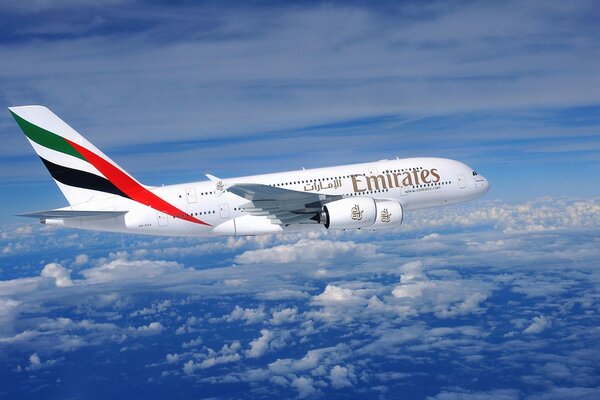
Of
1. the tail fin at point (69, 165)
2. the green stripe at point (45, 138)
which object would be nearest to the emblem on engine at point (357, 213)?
the tail fin at point (69, 165)

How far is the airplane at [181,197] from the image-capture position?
1265 inches

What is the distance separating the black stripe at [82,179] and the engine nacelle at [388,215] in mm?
17057

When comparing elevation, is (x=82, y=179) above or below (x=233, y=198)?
above

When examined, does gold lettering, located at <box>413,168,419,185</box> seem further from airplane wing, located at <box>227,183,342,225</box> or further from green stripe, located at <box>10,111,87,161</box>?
green stripe, located at <box>10,111,87,161</box>

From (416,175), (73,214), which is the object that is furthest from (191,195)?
(416,175)

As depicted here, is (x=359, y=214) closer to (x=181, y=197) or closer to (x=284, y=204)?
(x=284, y=204)

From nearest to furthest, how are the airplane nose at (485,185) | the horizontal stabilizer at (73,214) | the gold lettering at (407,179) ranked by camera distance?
the horizontal stabilizer at (73,214) < the gold lettering at (407,179) < the airplane nose at (485,185)

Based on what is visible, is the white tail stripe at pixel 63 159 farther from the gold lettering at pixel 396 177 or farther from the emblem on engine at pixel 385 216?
the gold lettering at pixel 396 177

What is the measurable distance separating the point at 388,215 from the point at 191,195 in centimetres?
1321

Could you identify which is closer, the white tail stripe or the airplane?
the airplane

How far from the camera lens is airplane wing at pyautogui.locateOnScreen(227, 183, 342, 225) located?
3019cm

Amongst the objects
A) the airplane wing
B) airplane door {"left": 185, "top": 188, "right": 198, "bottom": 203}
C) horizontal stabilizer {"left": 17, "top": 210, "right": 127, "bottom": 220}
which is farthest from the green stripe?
the airplane wing

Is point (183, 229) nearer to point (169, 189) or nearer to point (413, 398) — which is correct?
point (169, 189)

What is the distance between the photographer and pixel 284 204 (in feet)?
104
